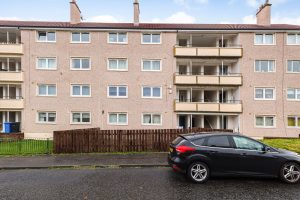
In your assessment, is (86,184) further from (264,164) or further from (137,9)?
(137,9)

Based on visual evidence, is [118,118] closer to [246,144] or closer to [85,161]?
[85,161]

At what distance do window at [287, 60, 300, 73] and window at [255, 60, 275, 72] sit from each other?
166 centimetres

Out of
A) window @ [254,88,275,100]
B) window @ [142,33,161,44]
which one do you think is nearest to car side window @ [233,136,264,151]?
window @ [254,88,275,100]

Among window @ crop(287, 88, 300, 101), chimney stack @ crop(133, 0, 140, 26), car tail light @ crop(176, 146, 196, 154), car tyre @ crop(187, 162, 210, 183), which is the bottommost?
car tyre @ crop(187, 162, 210, 183)

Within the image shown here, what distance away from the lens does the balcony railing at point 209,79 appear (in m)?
21.3

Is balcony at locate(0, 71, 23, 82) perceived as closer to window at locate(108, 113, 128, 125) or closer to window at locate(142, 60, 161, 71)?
window at locate(108, 113, 128, 125)

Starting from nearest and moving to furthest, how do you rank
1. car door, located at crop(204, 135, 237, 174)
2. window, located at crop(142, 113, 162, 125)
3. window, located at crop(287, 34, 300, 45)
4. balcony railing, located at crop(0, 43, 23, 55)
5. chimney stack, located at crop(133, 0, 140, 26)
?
car door, located at crop(204, 135, 237, 174) < balcony railing, located at crop(0, 43, 23, 55) < window, located at crop(287, 34, 300, 45) < window, located at crop(142, 113, 162, 125) < chimney stack, located at crop(133, 0, 140, 26)

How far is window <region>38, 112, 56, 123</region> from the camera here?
2127 cm

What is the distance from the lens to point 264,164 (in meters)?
7.16

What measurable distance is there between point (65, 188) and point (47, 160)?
4.47 meters

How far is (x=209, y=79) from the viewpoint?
21.5m

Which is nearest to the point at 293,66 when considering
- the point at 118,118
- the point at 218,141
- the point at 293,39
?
the point at 293,39

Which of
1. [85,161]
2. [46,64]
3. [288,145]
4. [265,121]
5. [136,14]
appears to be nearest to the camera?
[85,161]

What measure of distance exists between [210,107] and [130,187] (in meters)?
16.0
